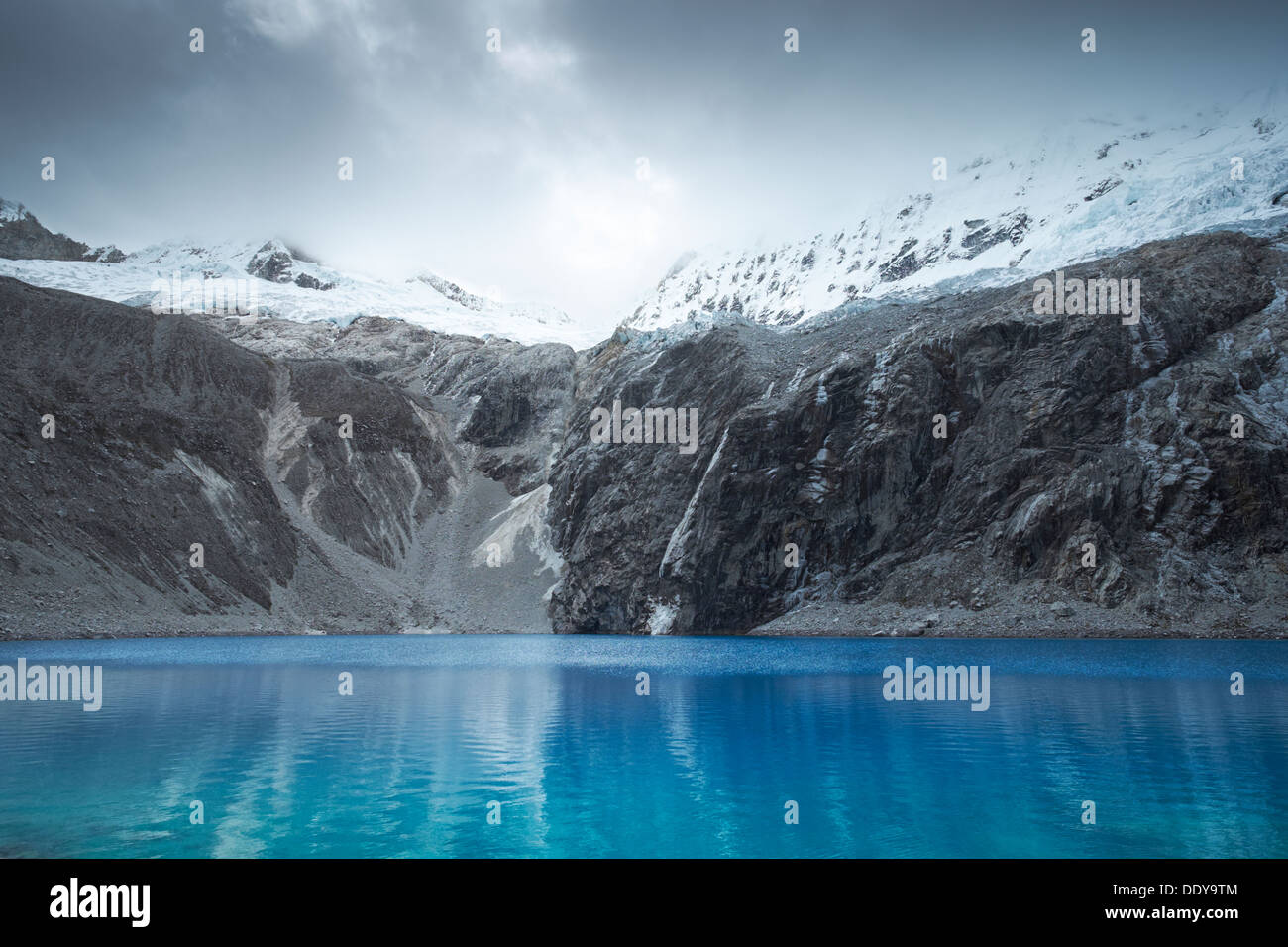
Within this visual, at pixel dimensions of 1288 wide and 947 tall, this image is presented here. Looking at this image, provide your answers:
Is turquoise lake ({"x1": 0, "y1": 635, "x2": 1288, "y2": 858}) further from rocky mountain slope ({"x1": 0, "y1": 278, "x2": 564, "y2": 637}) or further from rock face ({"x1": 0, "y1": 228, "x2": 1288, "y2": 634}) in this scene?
rock face ({"x1": 0, "y1": 228, "x2": 1288, "y2": 634})

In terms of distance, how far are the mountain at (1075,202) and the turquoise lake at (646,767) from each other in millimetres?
83879

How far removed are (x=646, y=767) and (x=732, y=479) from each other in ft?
225

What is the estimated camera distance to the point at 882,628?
7681cm

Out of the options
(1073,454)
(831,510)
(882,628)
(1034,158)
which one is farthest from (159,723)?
(1034,158)

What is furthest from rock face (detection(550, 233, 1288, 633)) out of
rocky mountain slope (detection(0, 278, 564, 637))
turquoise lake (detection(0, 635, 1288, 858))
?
turquoise lake (detection(0, 635, 1288, 858))

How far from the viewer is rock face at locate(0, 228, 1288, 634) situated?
7225 centimetres

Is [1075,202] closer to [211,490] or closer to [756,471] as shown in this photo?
[756,471]

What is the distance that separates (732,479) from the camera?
90562 mm

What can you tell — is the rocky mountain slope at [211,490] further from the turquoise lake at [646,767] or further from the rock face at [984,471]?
the turquoise lake at [646,767]

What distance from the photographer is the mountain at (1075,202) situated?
356ft

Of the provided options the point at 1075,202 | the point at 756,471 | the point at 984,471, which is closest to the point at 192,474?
the point at 756,471

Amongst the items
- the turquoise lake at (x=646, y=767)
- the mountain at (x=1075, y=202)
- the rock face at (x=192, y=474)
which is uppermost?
the mountain at (x=1075, y=202)

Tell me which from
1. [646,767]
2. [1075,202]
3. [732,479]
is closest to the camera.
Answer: [646,767]

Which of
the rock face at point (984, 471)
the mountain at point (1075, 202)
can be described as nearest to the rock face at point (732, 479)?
the rock face at point (984, 471)
